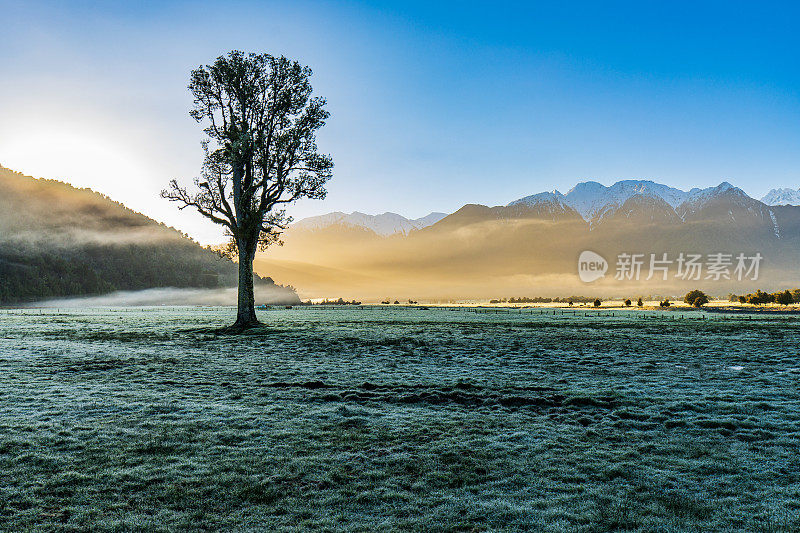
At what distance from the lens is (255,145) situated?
140 feet

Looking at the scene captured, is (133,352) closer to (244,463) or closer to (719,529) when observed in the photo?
(244,463)

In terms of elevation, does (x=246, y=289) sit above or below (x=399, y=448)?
above

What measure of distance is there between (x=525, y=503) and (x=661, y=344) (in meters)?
27.6

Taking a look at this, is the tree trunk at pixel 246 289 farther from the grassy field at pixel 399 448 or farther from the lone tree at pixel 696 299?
the lone tree at pixel 696 299

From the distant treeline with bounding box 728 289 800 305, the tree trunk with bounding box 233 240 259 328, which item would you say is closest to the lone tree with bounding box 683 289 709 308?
the distant treeline with bounding box 728 289 800 305

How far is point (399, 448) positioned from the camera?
9.12 m

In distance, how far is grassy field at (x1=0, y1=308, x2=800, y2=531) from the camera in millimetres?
6344

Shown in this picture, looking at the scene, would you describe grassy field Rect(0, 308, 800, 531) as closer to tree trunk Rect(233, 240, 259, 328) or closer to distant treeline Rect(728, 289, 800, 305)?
tree trunk Rect(233, 240, 259, 328)

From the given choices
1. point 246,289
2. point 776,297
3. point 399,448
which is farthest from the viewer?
point 776,297

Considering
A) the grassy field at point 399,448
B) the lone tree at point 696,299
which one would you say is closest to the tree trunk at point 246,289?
the grassy field at point 399,448

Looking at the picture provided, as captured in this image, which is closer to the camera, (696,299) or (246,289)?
Answer: (246,289)

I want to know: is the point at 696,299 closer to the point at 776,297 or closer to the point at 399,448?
the point at 776,297

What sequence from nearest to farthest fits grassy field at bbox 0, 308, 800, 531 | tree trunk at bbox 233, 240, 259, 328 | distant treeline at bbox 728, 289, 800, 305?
1. grassy field at bbox 0, 308, 800, 531
2. tree trunk at bbox 233, 240, 259, 328
3. distant treeline at bbox 728, 289, 800, 305

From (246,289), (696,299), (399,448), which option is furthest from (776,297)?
(399,448)
